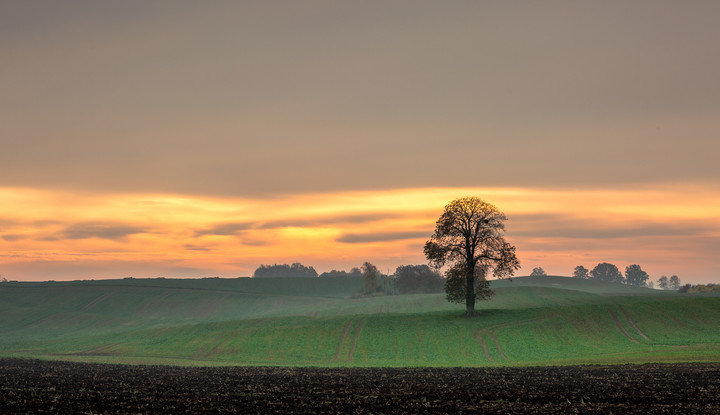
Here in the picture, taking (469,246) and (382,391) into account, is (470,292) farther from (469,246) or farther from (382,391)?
(382,391)

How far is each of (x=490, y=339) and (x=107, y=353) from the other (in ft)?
175

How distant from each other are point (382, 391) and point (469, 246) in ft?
189

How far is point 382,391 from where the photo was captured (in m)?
40.0

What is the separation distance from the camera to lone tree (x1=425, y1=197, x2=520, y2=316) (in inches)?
3703

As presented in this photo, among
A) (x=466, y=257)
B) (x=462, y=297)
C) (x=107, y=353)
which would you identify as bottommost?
(x=107, y=353)

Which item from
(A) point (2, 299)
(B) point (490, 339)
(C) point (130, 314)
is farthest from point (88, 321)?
(B) point (490, 339)

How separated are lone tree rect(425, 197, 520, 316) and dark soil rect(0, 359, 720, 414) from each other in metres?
38.2

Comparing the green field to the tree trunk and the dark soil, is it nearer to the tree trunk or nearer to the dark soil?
the tree trunk

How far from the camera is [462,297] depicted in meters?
95.6

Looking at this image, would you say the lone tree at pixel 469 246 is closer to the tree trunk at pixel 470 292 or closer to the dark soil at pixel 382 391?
the tree trunk at pixel 470 292

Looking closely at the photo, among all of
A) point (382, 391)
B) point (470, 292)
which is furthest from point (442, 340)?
point (382, 391)

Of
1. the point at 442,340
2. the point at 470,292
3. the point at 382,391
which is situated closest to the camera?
the point at 382,391

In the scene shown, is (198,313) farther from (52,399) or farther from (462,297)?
(52,399)

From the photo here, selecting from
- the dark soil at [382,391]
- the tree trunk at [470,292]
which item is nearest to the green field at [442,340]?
the tree trunk at [470,292]
